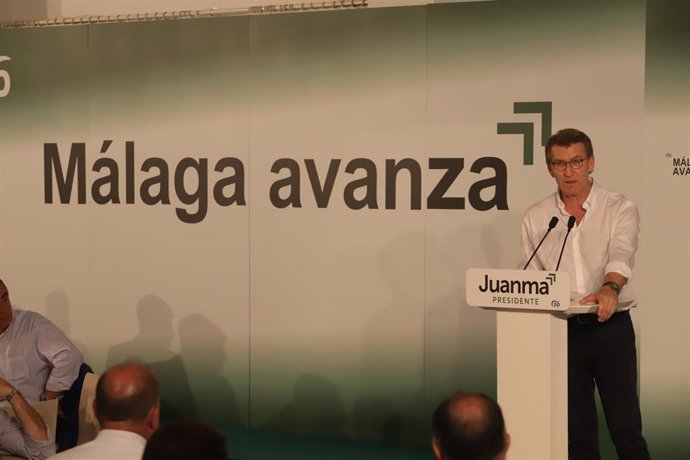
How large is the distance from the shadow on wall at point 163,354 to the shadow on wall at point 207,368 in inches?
2.5

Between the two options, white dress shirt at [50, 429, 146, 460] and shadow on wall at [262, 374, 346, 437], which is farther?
shadow on wall at [262, 374, 346, 437]

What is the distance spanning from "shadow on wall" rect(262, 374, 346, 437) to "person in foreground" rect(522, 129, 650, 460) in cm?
217

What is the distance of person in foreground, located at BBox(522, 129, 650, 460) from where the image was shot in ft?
14.5

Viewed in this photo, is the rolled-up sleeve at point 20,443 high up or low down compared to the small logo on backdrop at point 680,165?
down

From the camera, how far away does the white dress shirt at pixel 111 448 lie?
307 cm

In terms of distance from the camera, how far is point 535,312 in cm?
400

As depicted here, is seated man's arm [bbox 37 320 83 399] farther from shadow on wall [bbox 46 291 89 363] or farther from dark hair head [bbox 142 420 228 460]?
dark hair head [bbox 142 420 228 460]

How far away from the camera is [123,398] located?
3.22m

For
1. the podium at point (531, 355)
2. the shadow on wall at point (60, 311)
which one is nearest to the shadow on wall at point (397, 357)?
the shadow on wall at point (60, 311)

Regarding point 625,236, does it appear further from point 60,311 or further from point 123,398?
point 60,311

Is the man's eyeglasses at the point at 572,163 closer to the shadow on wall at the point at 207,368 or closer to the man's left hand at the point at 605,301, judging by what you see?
the man's left hand at the point at 605,301

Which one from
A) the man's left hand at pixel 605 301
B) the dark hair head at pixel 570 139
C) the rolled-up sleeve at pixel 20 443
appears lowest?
the rolled-up sleeve at pixel 20 443

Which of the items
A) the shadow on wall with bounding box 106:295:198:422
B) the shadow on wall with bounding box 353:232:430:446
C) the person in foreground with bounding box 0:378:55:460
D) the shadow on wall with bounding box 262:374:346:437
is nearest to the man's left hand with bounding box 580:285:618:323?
the shadow on wall with bounding box 353:232:430:446

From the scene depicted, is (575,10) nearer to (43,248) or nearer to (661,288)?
(661,288)
